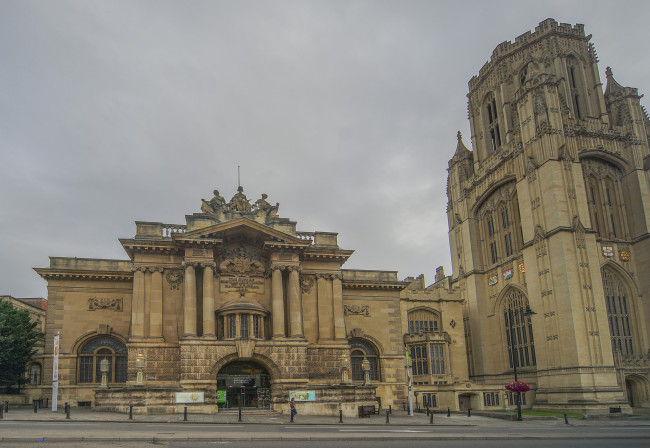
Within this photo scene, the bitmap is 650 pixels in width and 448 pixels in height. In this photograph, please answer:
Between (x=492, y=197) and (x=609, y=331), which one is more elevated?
→ (x=492, y=197)

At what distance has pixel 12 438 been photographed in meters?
20.2

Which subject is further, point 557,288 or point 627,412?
point 557,288

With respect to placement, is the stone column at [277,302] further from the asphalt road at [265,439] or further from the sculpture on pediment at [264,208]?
the asphalt road at [265,439]

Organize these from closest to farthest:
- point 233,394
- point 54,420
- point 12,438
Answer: point 12,438
point 54,420
point 233,394

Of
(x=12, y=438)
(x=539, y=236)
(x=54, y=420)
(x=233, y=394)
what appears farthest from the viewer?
(x=539, y=236)

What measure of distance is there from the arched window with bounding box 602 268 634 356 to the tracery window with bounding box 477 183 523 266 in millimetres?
8898

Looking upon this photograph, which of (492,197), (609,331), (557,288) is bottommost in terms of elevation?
(609,331)

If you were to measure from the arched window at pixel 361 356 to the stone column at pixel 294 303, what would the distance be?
774cm

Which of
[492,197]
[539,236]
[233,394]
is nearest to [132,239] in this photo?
[233,394]

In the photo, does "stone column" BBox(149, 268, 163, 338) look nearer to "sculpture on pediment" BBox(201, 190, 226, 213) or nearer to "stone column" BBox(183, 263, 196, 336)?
"stone column" BBox(183, 263, 196, 336)

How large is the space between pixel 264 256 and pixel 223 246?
335 cm

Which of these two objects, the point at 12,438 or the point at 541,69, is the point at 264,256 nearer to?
the point at 12,438

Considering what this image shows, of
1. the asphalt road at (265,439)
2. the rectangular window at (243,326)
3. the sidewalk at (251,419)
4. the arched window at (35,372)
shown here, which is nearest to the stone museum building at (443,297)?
the rectangular window at (243,326)

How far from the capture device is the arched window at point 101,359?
44188 millimetres
